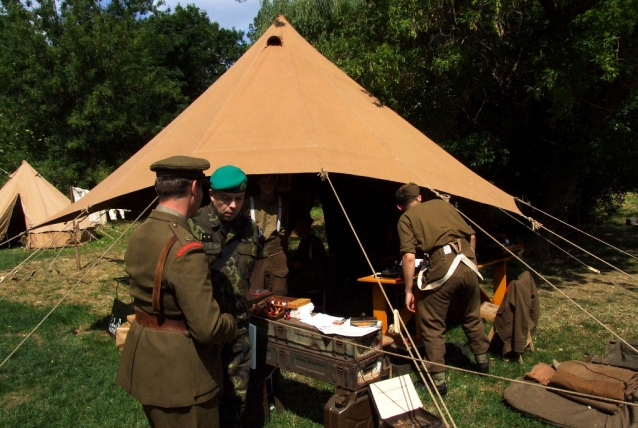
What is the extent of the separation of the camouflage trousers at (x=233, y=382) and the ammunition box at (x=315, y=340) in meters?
0.53

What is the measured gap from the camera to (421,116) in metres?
8.05

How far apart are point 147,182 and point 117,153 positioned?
1367 centimetres

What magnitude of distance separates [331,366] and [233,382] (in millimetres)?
619

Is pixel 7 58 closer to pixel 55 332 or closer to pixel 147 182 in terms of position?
pixel 55 332

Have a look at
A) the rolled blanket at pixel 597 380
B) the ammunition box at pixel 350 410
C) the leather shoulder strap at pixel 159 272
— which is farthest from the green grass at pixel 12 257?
the rolled blanket at pixel 597 380

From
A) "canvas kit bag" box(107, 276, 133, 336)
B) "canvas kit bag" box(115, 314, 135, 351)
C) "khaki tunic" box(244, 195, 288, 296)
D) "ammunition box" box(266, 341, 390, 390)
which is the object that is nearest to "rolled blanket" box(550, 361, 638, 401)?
"ammunition box" box(266, 341, 390, 390)

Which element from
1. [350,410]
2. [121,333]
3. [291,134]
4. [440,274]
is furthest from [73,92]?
[350,410]

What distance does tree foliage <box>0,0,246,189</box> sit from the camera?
50.6 ft

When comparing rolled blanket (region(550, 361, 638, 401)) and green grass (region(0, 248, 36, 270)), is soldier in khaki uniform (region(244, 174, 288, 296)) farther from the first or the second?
green grass (region(0, 248, 36, 270))

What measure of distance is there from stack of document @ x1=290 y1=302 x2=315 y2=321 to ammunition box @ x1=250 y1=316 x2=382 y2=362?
59 millimetres

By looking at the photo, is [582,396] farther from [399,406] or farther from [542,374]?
→ [399,406]

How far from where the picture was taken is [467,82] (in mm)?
7730

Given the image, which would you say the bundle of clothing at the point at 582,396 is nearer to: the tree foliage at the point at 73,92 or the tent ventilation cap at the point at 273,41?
the tent ventilation cap at the point at 273,41

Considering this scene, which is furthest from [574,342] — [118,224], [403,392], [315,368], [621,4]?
[118,224]
